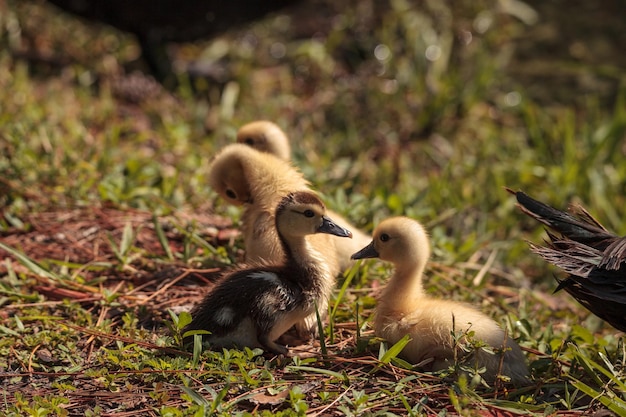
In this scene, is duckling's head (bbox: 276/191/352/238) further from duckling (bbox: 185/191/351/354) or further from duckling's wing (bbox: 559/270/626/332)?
duckling's wing (bbox: 559/270/626/332)

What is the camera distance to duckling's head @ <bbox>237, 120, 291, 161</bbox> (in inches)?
204

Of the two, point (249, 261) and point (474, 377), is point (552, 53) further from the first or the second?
point (474, 377)

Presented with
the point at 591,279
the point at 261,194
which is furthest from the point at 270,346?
the point at 591,279

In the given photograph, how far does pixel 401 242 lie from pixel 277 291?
0.60 meters

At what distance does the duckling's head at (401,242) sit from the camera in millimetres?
3893

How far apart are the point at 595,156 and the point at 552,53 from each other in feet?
8.17

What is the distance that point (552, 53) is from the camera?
9.22 metres

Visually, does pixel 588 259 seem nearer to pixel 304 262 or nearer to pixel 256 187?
pixel 304 262

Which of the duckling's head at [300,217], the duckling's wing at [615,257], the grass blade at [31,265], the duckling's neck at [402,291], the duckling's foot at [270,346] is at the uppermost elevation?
the duckling's head at [300,217]

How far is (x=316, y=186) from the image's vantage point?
5.28 metres

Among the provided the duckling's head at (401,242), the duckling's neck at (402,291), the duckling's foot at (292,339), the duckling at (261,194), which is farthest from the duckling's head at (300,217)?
the duckling's foot at (292,339)

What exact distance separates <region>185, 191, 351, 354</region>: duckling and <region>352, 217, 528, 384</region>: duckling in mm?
235

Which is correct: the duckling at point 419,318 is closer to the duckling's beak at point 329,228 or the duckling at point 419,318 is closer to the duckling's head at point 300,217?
the duckling's beak at point 329,228

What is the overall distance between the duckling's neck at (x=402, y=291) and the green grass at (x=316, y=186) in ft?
0.54
